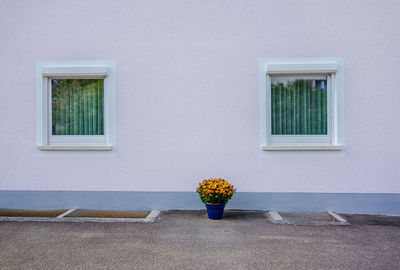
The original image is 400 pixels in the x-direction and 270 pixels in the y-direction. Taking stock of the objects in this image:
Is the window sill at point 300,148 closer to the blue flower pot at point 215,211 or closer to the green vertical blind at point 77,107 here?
the blue flower pot at point 215,211

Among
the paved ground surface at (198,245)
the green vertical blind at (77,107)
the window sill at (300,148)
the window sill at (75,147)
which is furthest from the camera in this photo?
the green vertical blind at (77,107)

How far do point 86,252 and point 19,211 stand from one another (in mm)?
2832

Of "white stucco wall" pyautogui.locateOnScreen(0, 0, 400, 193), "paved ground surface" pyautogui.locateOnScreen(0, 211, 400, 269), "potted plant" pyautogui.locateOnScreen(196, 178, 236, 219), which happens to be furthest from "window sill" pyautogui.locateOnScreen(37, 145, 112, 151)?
"potted plant" pyautogui.locateOnScreen(196, 178, 236, 219)

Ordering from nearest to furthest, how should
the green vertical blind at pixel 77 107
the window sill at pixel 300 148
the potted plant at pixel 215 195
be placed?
1. the potted plant at pixel 215 195
2. the window sill at pixel 300 148
3. the green vertical blind at pixel 77 107

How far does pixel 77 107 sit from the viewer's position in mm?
6055

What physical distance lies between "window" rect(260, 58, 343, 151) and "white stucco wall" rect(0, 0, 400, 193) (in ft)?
0.58

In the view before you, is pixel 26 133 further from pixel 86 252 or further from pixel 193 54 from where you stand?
pixel 193 54

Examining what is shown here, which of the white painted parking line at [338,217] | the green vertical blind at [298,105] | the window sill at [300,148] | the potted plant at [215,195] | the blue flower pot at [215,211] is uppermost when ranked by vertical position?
the green vertical blind at [298,105]

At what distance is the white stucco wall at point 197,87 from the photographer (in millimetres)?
5555

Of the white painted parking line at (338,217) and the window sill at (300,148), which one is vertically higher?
the window sill at (300,148)

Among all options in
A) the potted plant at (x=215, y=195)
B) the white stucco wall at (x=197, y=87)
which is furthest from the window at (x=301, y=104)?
the potted plant at (x=215, y=195)

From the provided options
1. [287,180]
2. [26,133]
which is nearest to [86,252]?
[26,133]

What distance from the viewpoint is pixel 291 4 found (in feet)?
18.4

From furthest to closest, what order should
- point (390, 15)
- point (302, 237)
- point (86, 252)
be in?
point (390, 15), point (302, 237), point (86, 252)
